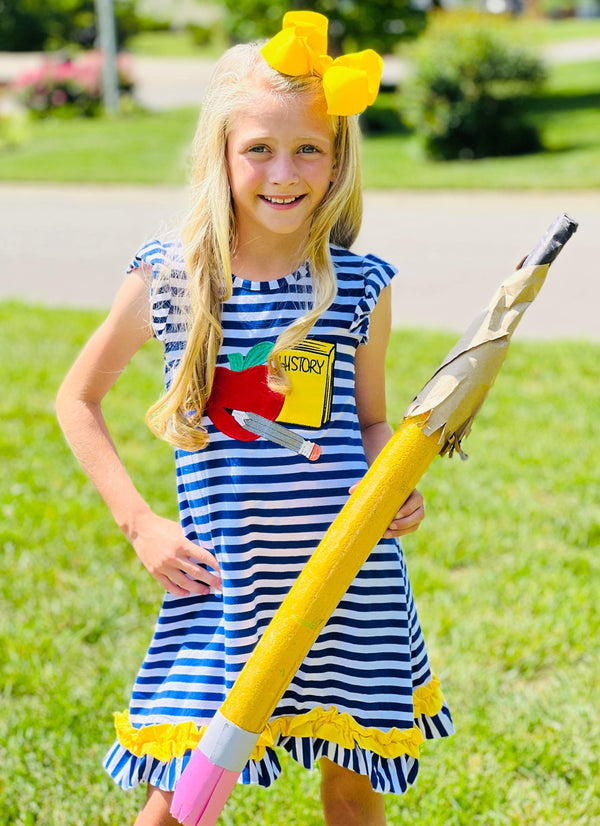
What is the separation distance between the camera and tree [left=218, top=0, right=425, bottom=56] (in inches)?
678

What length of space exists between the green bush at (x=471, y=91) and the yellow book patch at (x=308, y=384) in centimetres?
1189

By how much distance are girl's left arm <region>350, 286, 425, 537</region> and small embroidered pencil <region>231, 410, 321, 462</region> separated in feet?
0.61

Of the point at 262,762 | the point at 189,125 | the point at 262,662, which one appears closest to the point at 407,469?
the point at 262,662

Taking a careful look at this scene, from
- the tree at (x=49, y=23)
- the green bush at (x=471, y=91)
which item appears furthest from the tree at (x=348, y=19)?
the tree at (x=49, y=23)

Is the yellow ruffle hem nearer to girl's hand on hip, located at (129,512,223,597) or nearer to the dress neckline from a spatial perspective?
girl's hand on hip, located at (129,512,223,597)

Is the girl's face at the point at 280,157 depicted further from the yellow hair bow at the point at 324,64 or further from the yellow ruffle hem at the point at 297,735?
the yellow ruffle hem at the point at 297,735

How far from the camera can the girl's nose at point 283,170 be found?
5.66 feet

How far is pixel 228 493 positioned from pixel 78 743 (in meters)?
1.09

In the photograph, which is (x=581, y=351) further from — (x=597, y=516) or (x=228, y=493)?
(x=228, y=493)

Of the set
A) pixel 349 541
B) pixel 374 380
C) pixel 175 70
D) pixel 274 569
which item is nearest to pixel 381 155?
pixel 374 380

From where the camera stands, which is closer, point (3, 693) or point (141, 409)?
point (3, 693)

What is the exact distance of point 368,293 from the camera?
1841 mm

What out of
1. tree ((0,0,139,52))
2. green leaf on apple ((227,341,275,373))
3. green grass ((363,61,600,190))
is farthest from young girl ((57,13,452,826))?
tree ((0,0,139,52))

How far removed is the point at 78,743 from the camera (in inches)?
98.9
